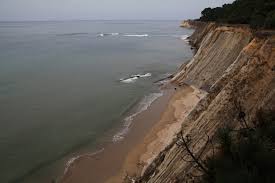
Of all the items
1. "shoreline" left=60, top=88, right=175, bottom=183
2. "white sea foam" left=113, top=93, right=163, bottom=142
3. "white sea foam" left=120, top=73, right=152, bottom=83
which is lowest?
"white sea foam" left=120, top=73, right=152, bottom=83

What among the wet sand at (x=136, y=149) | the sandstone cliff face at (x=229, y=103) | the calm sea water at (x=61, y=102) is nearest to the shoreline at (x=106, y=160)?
the wet sand at (x=136, y=149)

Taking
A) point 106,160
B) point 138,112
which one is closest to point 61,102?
point 138,112

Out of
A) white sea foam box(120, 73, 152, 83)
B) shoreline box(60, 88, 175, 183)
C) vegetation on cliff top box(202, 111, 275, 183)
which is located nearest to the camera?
vegetation on cliff top box(202, 111, 275, 183)

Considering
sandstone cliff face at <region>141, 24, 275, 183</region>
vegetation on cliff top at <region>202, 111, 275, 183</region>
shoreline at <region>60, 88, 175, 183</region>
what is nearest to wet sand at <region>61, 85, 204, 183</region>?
shoreline at <region>60, 88, 175, 183</region>

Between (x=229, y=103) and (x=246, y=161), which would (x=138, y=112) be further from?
(x=246, y=161)

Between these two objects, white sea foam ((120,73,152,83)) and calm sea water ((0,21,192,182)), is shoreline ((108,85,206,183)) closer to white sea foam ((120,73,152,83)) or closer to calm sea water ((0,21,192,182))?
calm sea water ((0,21,192,182))

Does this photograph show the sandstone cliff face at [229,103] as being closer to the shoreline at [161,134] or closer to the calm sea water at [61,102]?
the shoreline at [161,134]

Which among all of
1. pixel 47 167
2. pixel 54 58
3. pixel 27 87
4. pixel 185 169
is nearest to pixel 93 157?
pixel 47 167
